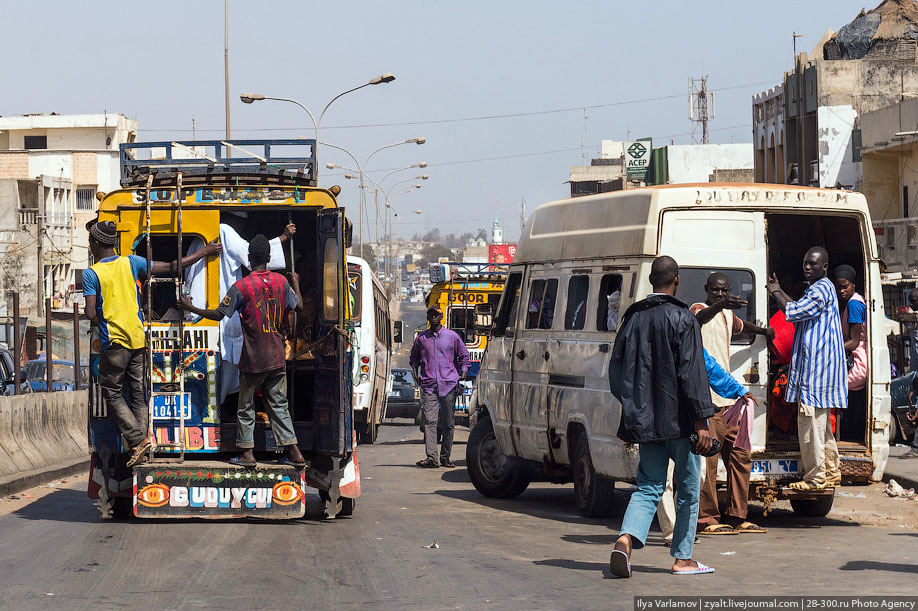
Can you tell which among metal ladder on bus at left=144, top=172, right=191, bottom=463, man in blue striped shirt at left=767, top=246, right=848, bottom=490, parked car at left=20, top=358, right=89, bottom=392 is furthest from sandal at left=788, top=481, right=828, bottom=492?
parked car at left=20, top=358, right=89, bottom=392

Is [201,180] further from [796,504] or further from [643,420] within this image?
[796,504]

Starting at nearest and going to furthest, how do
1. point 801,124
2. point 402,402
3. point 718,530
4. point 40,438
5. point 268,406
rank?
point 718,530 < point 268,406 < point 40,438 < point 402,402 < point 801,124

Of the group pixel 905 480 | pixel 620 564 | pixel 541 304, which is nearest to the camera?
pixel 620 564

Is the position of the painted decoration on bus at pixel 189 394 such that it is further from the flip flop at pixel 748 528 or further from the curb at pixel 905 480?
the curb at pixel 905 480

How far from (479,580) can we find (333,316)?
3.39 meters

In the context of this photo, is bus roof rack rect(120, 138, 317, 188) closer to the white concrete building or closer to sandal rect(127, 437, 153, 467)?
sandal rect(127, 437, 153, 467)

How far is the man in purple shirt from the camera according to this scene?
16.8 metres

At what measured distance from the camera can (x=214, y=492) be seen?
9984mm

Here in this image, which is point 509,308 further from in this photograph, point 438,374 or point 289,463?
point 438,374

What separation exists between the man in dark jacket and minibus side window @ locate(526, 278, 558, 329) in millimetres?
3859

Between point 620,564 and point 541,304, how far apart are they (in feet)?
15.5

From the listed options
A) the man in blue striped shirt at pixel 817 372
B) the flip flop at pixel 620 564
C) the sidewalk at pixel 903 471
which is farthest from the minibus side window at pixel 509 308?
the flip flop at pixel 620 564

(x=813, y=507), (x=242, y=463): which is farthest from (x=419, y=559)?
(x=813, y=507)

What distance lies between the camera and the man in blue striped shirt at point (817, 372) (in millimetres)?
9898
